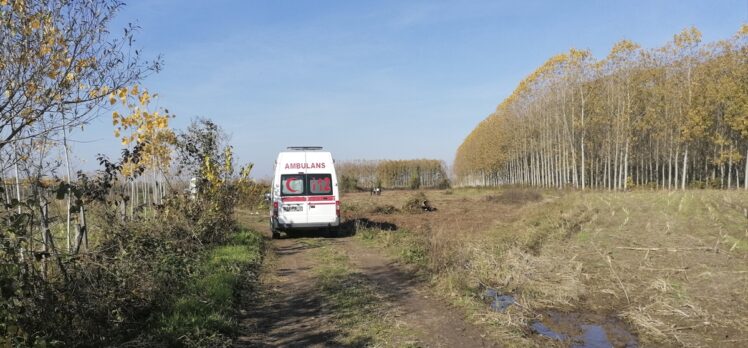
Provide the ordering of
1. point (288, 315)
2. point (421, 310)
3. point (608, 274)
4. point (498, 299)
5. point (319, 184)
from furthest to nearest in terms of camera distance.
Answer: point (319, 184), point (608, 274), point (498, 299), point (421, 310), point (288, 315)

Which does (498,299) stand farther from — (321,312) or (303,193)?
(303,193)

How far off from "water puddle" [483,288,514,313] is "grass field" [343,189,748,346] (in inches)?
4.9

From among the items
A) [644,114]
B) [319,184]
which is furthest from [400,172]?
[319,184]

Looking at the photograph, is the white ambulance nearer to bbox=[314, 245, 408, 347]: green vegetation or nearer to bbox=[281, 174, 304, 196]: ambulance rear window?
bbox=[281, 174, 304, 196]: ambulance rear window

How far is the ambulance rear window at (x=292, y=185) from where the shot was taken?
14602 millimetres

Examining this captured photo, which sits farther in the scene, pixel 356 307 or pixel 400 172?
pixel 400 172

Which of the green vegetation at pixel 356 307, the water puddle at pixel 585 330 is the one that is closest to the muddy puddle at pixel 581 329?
the water puddle at pixel 585 330

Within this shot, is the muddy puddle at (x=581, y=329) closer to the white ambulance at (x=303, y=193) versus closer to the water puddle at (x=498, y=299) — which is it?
the water puddle at (x=498, y=299)

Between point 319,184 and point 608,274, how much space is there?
8.30 metres

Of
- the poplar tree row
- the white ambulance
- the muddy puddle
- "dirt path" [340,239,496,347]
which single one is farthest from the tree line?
the muddy puddle

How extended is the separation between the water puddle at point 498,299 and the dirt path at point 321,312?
66cm

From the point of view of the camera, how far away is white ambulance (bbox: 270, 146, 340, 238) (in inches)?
570

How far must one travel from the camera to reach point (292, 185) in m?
14.6

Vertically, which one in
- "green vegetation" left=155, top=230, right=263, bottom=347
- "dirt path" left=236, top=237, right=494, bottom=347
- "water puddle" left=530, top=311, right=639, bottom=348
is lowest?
"water puddle" left=530, top=311, right=639, bottom=348
